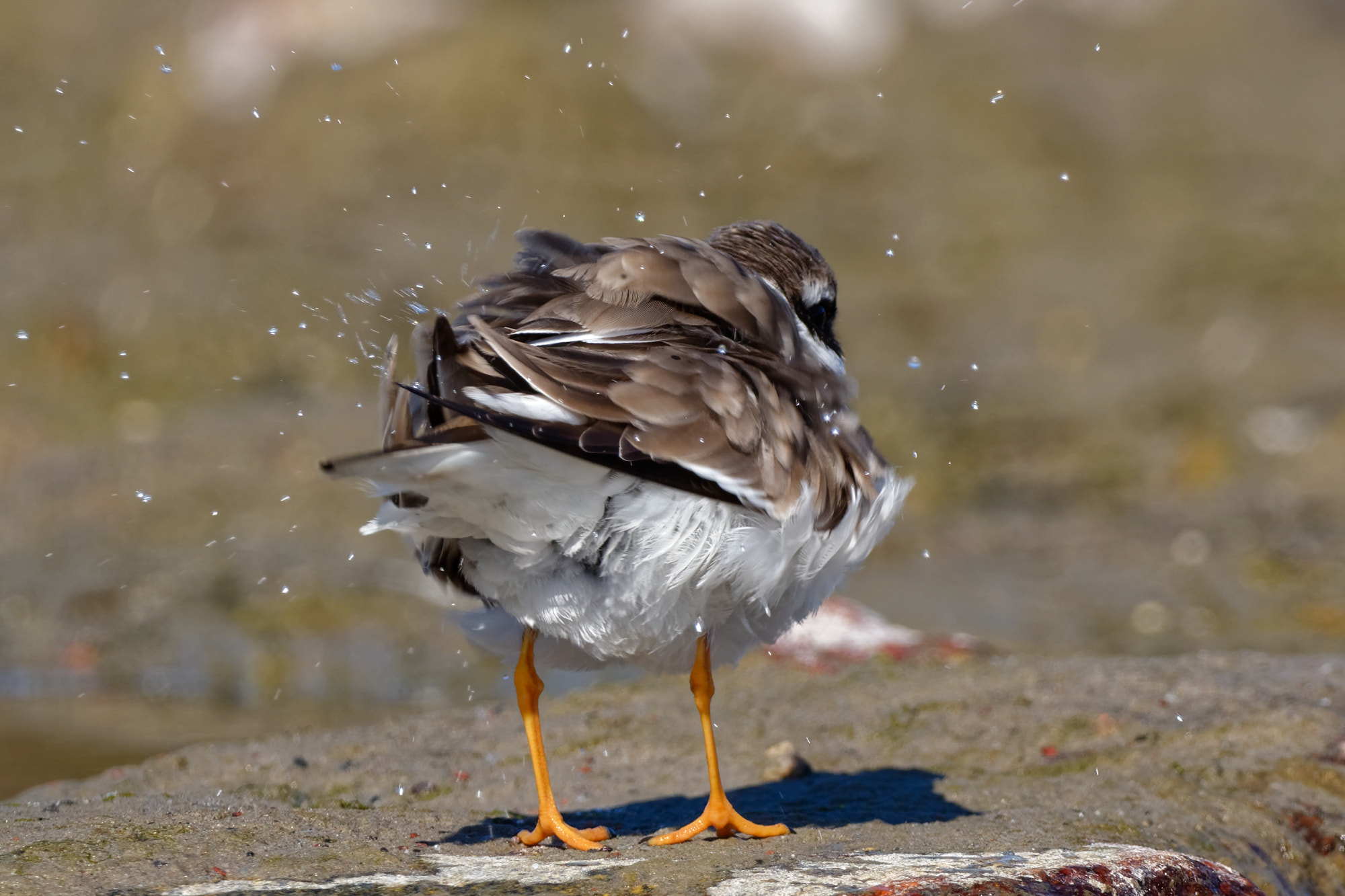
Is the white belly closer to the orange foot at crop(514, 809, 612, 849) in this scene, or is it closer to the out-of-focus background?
the orange foot at crop(514, 809, 612, 849)

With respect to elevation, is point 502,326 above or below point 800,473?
above

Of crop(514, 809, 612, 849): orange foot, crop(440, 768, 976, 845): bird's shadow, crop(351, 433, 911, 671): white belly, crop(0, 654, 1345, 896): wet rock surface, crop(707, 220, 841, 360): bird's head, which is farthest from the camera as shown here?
crop(707, 220, 841, 360): bird's head

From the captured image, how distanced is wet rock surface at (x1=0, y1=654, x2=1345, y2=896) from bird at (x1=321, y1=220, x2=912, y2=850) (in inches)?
19.9

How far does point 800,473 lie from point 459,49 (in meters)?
14.3

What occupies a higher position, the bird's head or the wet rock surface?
the bird's head

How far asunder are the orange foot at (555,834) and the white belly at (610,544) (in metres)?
0.47

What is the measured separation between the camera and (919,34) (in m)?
17.5

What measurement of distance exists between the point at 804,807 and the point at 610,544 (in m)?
1.74

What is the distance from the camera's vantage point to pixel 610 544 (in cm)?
356

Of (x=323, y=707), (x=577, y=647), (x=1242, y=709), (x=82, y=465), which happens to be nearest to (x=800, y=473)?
(x=577, y=647)

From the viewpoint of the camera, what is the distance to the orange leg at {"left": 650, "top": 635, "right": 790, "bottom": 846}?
3.91m

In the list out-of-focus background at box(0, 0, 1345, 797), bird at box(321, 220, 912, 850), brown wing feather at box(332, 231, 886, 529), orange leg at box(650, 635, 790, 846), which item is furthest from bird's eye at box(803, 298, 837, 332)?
out-of-focus background at box(0, 0, 1345, 797)

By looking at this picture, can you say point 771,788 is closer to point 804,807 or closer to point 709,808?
point 804,807

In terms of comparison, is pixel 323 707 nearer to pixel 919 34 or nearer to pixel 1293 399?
pixel 1293 399
